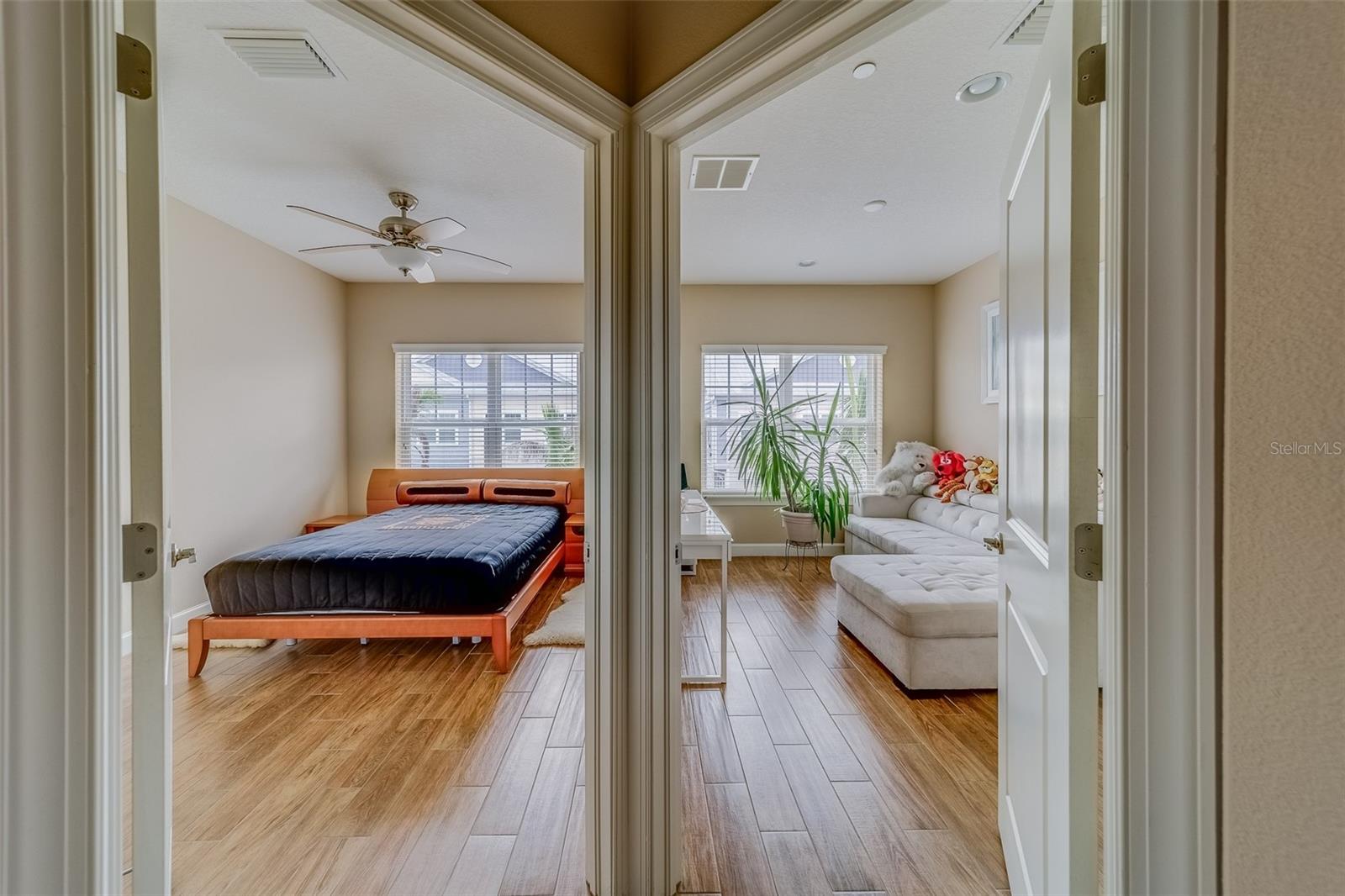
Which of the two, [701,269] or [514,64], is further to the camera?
[701,269]

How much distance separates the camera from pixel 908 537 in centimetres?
382

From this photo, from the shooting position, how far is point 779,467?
471 centimetres

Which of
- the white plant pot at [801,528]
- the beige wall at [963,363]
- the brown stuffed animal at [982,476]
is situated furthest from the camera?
the white plant pot at [801,528]

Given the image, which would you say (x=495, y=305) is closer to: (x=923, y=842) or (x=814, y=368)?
(x=814, y=368)

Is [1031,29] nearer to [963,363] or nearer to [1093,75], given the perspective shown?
[1093,75]

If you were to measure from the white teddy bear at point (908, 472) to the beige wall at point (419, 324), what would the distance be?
3.16m

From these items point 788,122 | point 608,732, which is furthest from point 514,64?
point 788,122

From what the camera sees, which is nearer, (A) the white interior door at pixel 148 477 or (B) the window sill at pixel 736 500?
(A) the white interior door at pixel 148 477

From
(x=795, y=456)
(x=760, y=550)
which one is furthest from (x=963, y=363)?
(x=760, y=550)

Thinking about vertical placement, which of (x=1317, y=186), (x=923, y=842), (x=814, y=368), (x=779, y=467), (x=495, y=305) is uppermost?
(x=495, y=305)

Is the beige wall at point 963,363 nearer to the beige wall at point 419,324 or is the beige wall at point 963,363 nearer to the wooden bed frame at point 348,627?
the beige wall at point 419,324

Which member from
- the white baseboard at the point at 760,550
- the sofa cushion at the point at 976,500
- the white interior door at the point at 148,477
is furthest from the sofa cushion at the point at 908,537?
the white interior door at the point at 148,477

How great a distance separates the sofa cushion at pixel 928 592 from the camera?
93.0 inches

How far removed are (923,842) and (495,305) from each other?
5.08 m
